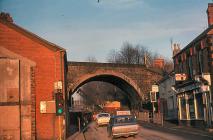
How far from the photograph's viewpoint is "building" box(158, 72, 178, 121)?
2048 inches

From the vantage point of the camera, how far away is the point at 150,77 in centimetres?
7544

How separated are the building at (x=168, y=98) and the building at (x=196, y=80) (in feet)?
22.2

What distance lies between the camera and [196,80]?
118ft

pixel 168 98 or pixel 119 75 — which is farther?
pixel 119 75

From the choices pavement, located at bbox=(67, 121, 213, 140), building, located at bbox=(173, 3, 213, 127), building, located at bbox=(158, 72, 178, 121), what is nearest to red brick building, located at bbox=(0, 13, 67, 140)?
pavement, located at bbox=(67, 121, 213, 140)

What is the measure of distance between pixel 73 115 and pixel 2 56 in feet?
125

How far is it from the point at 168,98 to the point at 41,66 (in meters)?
28.0

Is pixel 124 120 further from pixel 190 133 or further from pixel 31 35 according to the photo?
pixel 31 35

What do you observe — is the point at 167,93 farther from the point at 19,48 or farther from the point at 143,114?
the point at 19,48

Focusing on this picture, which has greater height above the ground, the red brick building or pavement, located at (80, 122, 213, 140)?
the red brick building

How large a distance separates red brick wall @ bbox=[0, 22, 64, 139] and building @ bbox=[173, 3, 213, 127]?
12343 millimetres

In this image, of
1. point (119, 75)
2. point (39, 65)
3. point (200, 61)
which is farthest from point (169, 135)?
point (119, 75)

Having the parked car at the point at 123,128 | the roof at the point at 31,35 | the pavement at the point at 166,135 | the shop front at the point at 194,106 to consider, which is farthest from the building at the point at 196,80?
the roof at the point at 31,35

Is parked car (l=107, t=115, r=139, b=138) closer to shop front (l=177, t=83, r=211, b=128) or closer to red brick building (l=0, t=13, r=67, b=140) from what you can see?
red brick building (l=0, t=13, r=67, b=140)
